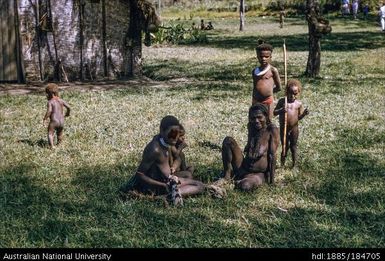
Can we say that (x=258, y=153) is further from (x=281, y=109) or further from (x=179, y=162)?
(x=179, y=162)

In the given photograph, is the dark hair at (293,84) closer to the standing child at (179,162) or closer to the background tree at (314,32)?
the standing child at (179,162)

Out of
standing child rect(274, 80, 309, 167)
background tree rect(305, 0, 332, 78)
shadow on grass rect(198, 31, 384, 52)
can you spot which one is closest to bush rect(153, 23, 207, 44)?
shadow on grass rect(198, 31, 384, 52)

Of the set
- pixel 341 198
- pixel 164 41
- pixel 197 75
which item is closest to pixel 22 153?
pixel 341 198

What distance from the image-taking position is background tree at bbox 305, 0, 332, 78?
14.6 metres

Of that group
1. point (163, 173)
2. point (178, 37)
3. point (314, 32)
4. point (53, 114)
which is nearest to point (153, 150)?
point (163, 173)

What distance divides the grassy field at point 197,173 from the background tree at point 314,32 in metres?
0.57


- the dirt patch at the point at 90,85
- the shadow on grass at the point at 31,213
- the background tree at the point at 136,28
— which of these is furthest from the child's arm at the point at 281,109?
the background tree at the point at 136,28

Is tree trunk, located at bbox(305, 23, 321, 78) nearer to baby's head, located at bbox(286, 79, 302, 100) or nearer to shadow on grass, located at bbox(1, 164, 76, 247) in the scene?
baby's head, located at bbox(286, 79, 302, 100)

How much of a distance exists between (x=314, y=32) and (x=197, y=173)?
9.19 meters

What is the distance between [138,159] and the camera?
298 inches

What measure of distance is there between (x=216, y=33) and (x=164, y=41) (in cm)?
672

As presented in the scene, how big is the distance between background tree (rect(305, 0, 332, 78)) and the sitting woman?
8.86 meters

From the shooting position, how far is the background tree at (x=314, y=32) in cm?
1461

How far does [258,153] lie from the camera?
6.43 meters
